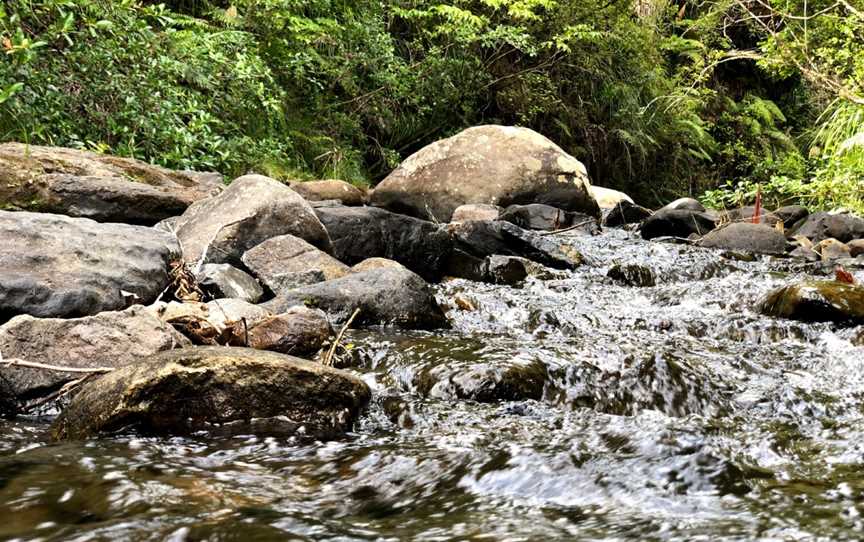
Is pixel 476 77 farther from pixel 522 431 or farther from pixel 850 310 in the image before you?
pixel 522 431

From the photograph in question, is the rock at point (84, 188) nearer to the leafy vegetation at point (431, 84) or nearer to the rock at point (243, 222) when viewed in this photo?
the rock at point (243, 222)

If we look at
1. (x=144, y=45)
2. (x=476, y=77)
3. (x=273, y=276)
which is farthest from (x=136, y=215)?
(x=476, y=77)

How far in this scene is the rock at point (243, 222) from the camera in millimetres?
5383

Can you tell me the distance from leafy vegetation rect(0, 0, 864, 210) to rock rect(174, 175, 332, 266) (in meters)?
1.57

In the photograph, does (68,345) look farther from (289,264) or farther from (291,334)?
(289,264)

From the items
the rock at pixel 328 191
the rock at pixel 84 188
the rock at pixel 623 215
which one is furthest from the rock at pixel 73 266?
the rock at pixel 623 215

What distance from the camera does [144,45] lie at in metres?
7.62

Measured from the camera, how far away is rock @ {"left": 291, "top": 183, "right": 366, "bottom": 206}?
9.09 m

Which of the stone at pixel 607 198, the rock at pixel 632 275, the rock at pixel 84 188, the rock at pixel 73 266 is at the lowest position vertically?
the rock at pixel 632 275

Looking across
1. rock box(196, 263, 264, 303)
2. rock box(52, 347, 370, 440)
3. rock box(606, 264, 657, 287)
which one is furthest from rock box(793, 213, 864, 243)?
rock box(52, 347, 370, 440)

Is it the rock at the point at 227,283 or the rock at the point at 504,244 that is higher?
the rock at the point at 227,283

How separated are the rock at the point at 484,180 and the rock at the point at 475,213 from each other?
477 mm

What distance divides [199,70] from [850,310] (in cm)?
699

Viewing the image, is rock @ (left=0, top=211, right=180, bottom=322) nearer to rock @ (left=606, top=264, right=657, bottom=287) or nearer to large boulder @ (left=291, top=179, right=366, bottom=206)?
rock @ (left=606, top=264, right=657, bottom=287)
